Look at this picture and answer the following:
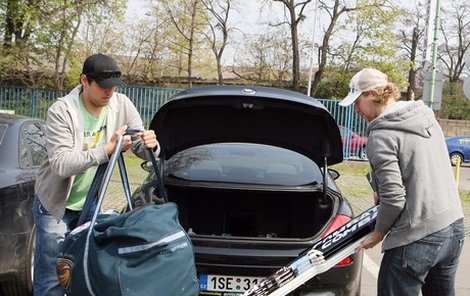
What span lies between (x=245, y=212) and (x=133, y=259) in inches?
102

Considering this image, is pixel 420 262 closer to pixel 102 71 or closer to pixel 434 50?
pixel 102 71

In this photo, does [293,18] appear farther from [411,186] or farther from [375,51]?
[411,186]

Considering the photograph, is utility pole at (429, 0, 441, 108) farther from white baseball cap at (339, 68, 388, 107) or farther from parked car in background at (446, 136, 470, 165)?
parked car in background at (446, 136, 470, 165)

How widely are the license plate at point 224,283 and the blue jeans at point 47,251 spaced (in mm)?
866

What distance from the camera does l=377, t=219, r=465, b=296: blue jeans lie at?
107 inches

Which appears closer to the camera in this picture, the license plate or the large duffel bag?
the large duffel bag

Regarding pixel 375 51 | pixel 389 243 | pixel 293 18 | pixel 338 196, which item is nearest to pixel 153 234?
pixel 389 243

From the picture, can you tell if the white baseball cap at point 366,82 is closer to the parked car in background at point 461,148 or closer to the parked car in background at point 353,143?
the parked car in background at point 353,143

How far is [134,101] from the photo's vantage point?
18125 mm

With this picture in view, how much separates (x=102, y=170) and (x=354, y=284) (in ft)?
5.94

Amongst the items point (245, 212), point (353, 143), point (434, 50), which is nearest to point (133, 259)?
point (245, 212)

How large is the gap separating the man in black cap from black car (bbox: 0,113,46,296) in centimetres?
94

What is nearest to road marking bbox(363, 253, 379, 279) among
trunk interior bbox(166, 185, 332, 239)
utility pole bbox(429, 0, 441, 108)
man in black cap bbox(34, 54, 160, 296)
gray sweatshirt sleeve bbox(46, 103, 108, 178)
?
trunk interior bbox(166, 185, 332, 239)

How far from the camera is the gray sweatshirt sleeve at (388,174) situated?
8.57 ft
